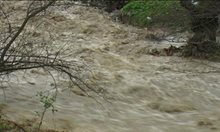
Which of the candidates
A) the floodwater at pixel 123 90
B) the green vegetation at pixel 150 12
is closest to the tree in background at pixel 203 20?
the floodwater at pixel 123 90

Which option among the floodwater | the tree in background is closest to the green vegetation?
the floodwater

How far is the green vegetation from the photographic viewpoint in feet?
44.2

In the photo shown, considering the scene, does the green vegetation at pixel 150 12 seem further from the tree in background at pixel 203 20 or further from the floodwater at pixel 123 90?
the tree in background at pixel 203 20

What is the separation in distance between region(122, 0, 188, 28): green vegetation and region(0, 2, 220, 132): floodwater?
0.73 m

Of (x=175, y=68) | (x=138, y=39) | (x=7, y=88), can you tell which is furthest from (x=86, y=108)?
(x=138, y=39)

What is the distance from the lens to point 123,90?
9430 mm

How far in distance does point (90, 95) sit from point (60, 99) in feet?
1.78

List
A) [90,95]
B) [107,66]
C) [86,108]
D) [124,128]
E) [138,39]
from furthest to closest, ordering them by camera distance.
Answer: [138,39]
[107,66]
[90,95]
[86,108]
[124,128]

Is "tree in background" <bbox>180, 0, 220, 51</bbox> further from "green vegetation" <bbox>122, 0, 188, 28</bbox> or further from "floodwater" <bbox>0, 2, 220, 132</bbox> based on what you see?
"green vegetation" <bbox>122, 0, 188, 28</bbox>

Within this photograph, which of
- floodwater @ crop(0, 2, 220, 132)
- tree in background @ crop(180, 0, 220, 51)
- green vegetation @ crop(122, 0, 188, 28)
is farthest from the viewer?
green vegetation @ crop(122, 0, 188, 28)

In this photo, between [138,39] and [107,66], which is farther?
[138,39]

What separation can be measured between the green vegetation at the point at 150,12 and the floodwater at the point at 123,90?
73 cm

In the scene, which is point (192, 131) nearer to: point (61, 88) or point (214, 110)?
point (214, 110)

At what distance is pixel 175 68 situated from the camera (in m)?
11.0
